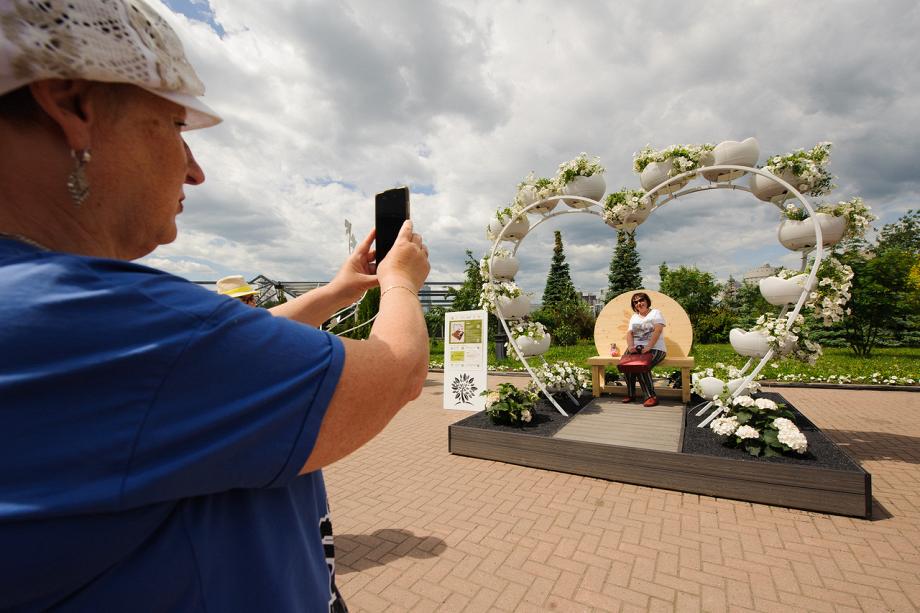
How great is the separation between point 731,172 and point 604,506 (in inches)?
177

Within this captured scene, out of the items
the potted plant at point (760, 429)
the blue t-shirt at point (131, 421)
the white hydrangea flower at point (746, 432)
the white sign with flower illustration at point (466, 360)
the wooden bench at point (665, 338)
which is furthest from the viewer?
the white sign with flower illustration at point (466, 360)

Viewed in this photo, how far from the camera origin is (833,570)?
3.00m

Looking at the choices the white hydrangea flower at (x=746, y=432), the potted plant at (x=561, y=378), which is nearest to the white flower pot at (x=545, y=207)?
the potted plant at (x=561, y=378)

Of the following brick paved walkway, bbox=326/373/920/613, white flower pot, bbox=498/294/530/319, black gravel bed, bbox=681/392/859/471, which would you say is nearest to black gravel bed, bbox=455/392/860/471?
black gravel bed, bbox=681/392/859/471

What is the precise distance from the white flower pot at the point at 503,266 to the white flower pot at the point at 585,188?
1271 mm

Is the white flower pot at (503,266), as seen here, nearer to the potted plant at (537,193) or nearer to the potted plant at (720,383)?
the potted plant at (537,193)

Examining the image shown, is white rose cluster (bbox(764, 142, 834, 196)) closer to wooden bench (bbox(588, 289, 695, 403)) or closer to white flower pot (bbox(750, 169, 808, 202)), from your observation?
white flower pot (bbox(750, 169, 808, 202))

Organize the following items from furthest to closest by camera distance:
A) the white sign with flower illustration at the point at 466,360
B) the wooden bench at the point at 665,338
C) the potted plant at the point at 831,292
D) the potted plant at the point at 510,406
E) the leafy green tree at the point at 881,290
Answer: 1. the leafy green tree at the point at 881,290
2. the white sign with flower illustration at the point at 466,360
3. the wooden bench at the point at 665,338
4. the potted plant at the point at 510,406
5. the potted plant at the point at 831,292

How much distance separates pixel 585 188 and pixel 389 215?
5.66 m

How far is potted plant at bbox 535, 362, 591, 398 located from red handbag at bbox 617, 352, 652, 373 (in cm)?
79

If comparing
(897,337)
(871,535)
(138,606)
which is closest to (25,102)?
(138,606)

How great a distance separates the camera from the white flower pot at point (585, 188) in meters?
6.29

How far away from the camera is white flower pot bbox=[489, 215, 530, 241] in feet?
22.9

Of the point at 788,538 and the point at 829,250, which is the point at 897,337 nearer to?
the point at 829,250
